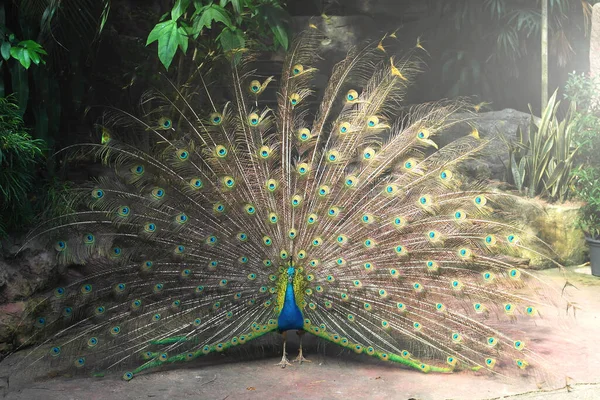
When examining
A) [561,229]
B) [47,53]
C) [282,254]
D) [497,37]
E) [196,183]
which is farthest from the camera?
[497,37]

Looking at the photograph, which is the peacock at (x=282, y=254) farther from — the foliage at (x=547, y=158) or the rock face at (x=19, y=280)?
the foliage at (x=547, y=158)

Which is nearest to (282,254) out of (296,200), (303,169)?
(296,200)

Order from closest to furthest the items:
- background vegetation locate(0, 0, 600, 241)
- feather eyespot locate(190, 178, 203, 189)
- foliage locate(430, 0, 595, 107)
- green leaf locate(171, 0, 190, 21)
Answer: green leaf locate(171, 0, 190, 21) < feather eyespot locate(190, 178, 203, 189) < background vegetation locate(0, 0, 600, 241) < foliage locate(430, 0, 595, 107)

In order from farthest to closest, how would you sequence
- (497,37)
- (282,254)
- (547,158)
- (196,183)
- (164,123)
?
1. (497,37)
2. (547,158)
3. (164,123)
4. (196,183)
5. (282,254)

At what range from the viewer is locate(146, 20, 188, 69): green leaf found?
4695mm

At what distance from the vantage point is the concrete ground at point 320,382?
14.6 feet

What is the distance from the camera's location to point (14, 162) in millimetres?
5152

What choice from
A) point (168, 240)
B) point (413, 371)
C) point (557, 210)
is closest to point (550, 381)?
point (413, 371)

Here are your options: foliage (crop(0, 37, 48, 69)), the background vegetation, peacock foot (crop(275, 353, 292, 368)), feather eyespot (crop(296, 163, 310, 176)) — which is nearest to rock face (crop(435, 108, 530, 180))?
the background vegetation

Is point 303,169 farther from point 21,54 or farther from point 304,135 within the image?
Result: point 21,54

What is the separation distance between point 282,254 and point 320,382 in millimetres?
812

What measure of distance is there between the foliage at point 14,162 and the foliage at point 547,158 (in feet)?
15.9

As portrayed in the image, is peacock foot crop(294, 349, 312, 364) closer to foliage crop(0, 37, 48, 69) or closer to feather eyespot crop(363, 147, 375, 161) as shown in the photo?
feather eyespot crop(363, 147, 375, 161)

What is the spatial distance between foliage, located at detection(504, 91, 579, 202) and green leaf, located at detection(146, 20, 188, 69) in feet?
14.2
